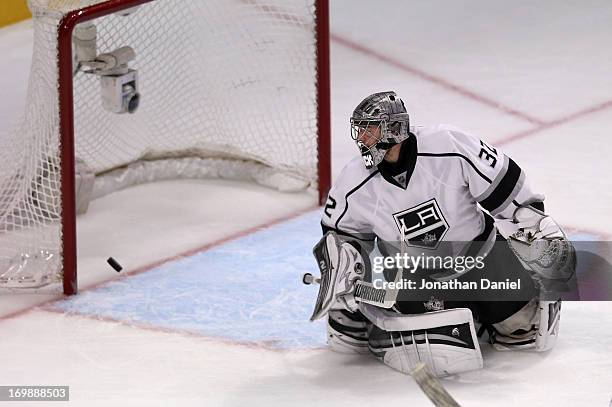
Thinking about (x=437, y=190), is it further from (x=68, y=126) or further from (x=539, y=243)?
(x=68, y=126)

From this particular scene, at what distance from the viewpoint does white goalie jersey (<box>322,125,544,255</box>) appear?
3906 millimetres

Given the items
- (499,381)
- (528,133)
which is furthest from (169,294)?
(528,133)

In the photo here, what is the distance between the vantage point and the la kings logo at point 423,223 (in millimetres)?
3924

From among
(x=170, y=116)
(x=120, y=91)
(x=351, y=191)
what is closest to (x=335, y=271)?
(x=351, y=191)

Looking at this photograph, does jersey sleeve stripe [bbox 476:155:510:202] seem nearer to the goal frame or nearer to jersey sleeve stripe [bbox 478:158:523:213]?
jersey sleeve stripe [bbox 478:158:523:213]

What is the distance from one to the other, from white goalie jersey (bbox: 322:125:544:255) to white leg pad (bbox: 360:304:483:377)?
158 mm

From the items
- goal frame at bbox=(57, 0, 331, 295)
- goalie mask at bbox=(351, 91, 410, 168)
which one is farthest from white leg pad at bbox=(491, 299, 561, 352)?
goal frame at bbox=(57, 0, 331, 295)

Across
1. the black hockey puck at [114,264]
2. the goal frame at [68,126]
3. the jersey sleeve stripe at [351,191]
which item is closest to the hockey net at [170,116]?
the goal frame at [68,126]

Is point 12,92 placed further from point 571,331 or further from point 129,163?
point 571,331

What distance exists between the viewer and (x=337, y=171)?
5.36 m

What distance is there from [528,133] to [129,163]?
1.23m

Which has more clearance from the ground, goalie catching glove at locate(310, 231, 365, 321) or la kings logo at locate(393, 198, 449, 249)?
la kings logo at locate(393, 198, 449, 249)

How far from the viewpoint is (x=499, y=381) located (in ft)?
12.8

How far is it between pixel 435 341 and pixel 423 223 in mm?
256
